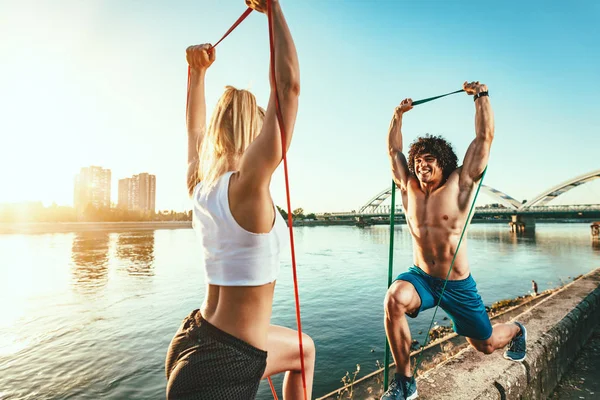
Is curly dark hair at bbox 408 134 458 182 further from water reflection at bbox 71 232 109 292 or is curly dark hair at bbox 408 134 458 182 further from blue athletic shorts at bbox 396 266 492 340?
water reflection at bbox 71 232 109 292

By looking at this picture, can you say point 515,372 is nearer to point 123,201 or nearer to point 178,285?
point 178,285

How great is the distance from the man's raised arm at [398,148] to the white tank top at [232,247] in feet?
7.83

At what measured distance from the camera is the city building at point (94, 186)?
116 m

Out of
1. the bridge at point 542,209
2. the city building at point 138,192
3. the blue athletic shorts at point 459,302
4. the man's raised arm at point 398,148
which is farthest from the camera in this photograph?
the city building at point 138,192

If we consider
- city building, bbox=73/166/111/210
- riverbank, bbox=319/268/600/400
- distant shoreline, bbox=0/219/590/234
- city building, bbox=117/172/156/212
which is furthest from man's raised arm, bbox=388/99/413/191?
city building, bbox=117/172/156/212

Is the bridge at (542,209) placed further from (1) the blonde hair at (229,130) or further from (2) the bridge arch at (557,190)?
(1) the blonde hair at (229,130)

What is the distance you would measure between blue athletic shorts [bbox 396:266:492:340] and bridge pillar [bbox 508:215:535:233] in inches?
2913

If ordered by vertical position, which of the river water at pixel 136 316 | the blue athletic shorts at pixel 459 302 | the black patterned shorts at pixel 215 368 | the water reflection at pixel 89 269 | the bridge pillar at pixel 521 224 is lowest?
the river water at pixel 136 316

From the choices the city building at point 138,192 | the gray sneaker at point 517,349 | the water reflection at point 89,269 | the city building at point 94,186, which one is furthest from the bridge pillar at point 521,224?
the city building at point 138,192

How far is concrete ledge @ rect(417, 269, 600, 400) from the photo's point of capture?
2.74 metres

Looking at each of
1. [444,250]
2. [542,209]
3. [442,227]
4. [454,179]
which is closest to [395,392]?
[444,250]

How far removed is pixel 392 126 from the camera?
3488 millimetres

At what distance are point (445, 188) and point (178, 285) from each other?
1785 cm

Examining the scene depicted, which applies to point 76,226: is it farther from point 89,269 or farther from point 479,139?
point 479,139
